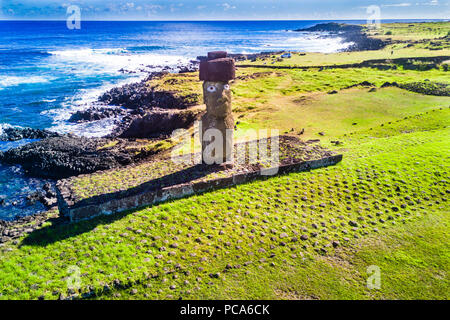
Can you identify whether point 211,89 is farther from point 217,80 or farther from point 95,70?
point 95,70

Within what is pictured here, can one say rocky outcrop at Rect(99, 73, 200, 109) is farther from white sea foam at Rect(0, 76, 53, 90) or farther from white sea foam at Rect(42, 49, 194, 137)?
white sea foam at Rect(0, 76, 53, 90)

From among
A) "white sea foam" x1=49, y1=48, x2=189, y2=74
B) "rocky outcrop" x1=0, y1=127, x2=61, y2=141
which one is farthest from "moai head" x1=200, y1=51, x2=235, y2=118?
"white sea foam" x1=49, y1=48, x2=189, y2=74

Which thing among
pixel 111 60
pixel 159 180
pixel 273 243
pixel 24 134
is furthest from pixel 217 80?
pixel 111 60

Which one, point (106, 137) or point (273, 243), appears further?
point (106, 137)

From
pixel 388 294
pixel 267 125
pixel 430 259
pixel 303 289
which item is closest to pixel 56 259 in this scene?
pixel 303 289

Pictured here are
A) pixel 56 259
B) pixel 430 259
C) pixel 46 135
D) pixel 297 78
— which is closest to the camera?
pixel 56 259
